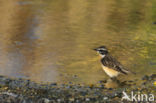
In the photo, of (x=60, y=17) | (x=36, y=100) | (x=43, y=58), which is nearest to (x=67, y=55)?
(x=43, y=58)

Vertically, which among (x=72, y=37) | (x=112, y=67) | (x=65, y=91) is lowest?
(x=65, y=91)

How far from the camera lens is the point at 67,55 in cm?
1188

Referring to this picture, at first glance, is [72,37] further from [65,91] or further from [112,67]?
[65,91]

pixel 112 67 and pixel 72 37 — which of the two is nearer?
pixel 112 67

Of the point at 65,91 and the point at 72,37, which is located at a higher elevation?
the point at 72,37

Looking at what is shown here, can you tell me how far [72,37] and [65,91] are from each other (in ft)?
16.0

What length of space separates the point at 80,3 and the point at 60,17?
3.25 meters

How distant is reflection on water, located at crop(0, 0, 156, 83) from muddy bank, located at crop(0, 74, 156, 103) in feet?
1.48

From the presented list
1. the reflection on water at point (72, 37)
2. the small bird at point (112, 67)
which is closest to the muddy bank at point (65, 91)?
the small bird at point (112, 67)

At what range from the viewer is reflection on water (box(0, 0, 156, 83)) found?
35.3 feet

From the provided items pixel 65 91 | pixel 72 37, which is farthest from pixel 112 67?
pixel 72 37

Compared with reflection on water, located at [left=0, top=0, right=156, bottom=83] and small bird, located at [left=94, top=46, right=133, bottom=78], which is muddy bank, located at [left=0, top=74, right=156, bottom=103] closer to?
small bird, located at [left=94, top=46, right=133, bottom=78]

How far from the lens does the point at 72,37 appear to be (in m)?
13.8

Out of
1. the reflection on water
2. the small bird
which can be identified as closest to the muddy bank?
the small bird
